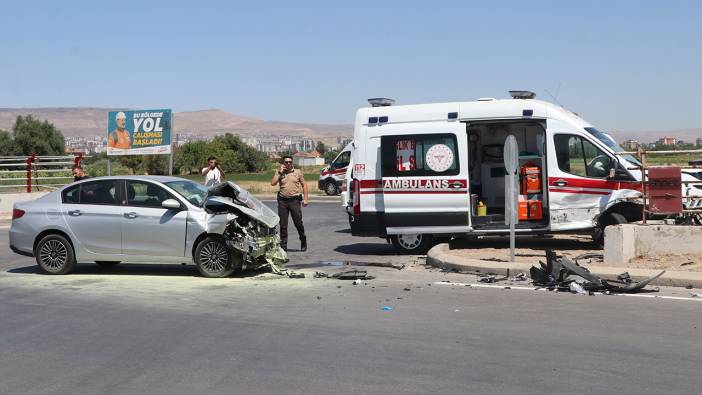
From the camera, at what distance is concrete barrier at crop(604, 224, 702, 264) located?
1189cm

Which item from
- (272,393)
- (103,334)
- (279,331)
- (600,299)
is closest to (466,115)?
(600,299)

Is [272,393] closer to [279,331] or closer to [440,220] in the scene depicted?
[279,331]

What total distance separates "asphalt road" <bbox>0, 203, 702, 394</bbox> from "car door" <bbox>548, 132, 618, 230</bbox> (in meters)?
3.41

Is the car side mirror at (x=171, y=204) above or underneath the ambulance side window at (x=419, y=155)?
underneath

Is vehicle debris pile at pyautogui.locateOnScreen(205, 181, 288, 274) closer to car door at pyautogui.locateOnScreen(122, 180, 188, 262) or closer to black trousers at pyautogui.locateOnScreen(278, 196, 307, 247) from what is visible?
car door at pyautogui.locateOnScreen(122, 180, 188, 262)

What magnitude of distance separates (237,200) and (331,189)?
24.7 meters

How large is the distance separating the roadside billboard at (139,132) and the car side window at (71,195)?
75.0 feet

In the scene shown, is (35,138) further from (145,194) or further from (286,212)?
(145,194)

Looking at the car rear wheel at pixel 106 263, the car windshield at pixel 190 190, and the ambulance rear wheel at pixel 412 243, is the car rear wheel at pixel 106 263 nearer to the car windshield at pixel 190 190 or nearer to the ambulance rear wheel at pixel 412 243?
the car windshield at pixel 190 190

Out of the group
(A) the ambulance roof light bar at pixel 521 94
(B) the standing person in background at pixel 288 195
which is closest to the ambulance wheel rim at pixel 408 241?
(B) the standing person in background at pixel 288 195

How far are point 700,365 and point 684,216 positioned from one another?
6625 millimetres

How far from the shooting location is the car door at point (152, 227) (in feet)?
38.2

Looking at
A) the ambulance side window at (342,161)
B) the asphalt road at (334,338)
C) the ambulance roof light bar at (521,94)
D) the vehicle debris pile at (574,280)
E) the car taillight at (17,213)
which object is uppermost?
the ambulance roof light bar at (521,94)

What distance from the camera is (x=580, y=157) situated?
45.5ft
